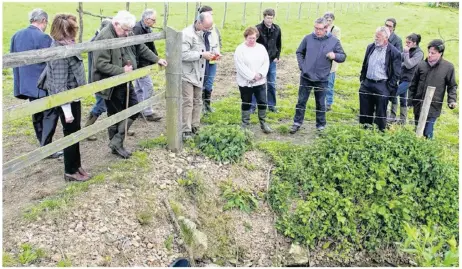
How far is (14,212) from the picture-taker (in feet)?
16.7

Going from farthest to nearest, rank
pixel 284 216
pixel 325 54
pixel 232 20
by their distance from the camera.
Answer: pixel 232 20, pixel 325 54, pixel 284 216

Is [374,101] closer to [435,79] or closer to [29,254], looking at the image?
[435,79]

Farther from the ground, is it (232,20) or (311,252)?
(232,20)

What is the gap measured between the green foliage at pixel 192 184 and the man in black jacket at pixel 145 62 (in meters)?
2.04

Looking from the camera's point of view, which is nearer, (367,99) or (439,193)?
(439,193)

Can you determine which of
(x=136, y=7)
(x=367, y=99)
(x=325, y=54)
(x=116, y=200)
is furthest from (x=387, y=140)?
(x=136, y=7)

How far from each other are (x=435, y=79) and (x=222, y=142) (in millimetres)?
3486

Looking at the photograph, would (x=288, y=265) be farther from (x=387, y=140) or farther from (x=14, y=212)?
(x=14, y=212)

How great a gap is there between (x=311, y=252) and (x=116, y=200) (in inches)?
98.6

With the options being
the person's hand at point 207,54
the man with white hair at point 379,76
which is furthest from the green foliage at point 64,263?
the man with white hair at point 379,76

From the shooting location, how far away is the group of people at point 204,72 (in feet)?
18.6

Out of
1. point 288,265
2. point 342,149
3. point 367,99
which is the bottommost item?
point 288,265

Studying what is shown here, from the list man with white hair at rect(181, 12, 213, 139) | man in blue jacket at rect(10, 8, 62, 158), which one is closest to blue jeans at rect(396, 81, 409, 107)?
man with white hair at rect(181, 12, 213, 139)

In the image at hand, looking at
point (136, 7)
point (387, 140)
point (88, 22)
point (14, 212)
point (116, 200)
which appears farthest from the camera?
point (136, 7)
